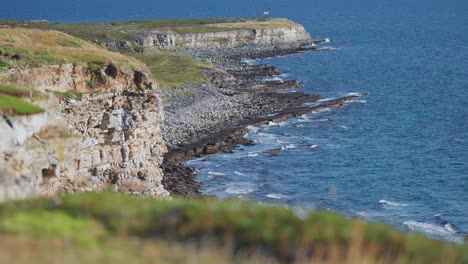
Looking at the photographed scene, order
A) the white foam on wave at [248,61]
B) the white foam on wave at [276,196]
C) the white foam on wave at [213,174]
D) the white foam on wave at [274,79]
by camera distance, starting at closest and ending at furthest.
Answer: the white foam on wave at [276,196] → the white foam on wave at [213,174] → the white foam on wave at [274,79] → the white foam on wave at [248,61]

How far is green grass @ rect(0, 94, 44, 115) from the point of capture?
20.7 m

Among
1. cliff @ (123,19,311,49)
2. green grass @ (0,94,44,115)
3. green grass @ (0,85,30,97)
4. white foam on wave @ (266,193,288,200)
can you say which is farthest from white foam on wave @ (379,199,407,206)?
cliff @ (123,19,311,49)

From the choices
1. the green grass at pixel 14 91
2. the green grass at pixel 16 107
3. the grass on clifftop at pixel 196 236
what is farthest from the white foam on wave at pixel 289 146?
the grass on clifftop at pixel 196 236

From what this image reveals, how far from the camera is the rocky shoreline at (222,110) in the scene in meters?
76.2

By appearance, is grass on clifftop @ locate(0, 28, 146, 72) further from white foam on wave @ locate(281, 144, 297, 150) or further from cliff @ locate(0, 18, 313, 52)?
cliff @ locate(0, 18, 313, 52)

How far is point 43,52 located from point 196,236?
28044 millimetres

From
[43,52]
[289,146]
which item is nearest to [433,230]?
[289,146]

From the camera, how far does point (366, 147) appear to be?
270ft

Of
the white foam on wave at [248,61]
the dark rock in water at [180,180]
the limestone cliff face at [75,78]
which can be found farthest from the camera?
the white foam on wave at [248,61]

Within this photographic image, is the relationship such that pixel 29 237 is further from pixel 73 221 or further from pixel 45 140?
pixel 45 140

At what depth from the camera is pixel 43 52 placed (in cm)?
3922

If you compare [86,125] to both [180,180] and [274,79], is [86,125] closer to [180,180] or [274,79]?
[180,180]

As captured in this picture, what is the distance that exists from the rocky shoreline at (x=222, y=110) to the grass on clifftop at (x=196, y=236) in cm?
4834

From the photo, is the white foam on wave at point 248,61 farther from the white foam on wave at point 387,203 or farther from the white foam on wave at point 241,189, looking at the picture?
the white foam on wave at point 387,203
